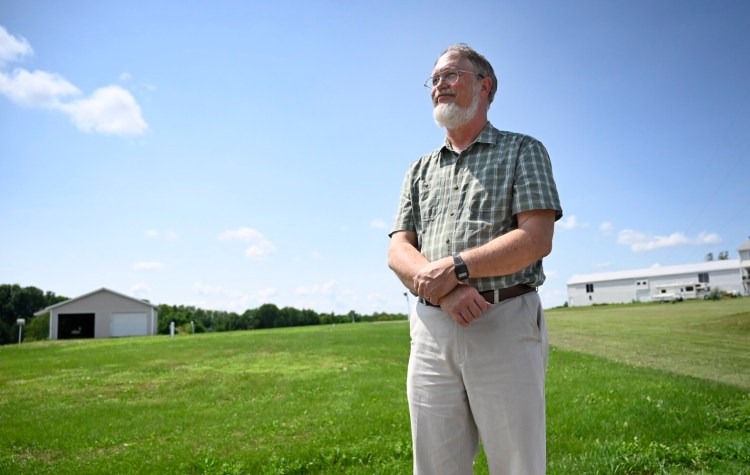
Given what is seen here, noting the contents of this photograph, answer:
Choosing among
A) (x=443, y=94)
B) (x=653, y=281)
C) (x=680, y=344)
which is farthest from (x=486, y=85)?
(x=653, y=281)

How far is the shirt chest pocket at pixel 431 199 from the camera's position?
9.20 ft

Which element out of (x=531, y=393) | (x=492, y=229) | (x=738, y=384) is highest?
(x=492, y=229)

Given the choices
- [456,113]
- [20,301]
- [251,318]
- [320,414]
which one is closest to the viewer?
[456,113]

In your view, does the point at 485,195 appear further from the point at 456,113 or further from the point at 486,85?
the point at 486,85

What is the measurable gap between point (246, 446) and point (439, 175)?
17.8 ft

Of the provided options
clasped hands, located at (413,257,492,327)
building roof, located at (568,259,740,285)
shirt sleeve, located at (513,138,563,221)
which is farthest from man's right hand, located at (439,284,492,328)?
building roof, located at (568,259,740,285)

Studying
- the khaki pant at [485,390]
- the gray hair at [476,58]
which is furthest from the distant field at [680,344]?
the gray hair at [476,58]

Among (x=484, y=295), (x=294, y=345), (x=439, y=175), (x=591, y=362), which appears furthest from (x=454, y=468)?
(x=294, y=345)

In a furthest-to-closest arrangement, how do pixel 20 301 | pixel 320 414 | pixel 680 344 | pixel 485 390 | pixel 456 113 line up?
pixel 20 301 → pixel 680 344 → pixel 320 414 → pixel 456 113 → pixel 485 390

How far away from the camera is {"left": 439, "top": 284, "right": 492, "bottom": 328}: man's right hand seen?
2.31 m

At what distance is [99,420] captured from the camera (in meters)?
8.93

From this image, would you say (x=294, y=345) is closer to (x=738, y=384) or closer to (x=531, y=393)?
(x=738, y=384)

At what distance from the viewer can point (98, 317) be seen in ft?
149

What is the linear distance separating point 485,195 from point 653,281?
70984mm
